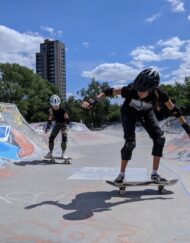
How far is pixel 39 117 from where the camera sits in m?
77.8

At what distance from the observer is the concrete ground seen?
4301 mm

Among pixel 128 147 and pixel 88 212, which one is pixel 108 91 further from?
pixel 88 212

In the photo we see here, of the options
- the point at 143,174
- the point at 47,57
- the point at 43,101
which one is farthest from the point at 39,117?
the point at 143,174

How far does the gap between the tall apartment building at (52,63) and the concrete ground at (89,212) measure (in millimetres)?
106737

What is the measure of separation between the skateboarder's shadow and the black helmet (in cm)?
172

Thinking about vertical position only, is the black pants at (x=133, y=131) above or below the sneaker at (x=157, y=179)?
above

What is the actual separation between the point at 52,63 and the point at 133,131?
10974 cm

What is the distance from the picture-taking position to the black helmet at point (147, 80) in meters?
6.14

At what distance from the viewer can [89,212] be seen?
17.4 feet

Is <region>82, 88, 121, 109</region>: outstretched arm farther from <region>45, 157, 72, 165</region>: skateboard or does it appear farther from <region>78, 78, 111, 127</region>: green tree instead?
<region>78, 78, 111, 127</region>: green tree

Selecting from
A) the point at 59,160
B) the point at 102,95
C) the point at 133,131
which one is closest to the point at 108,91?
the point at 102,95

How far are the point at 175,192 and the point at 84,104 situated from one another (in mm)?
2147

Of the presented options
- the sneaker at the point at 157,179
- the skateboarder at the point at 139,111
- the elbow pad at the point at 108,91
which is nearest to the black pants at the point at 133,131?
the skateboarder at the point at 139,111

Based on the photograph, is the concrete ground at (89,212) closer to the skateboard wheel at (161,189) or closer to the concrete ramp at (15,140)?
the skateboard wheel at (161,189)
